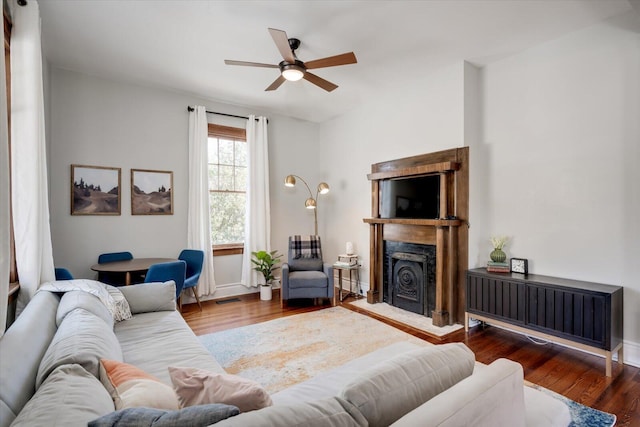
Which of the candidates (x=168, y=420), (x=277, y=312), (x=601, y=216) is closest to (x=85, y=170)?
(x=277, y=312)

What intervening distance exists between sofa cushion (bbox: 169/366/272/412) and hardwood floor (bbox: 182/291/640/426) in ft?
8.07

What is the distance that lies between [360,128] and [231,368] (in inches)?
157

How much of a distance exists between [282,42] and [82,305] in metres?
2.40

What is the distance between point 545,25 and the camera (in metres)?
2.93

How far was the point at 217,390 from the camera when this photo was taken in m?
1.03

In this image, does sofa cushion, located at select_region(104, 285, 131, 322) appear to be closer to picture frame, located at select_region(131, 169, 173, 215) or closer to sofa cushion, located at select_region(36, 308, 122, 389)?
sofa cushion, located at select_region(36, 308, 122, 389)

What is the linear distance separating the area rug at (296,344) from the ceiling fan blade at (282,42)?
8.91 ft

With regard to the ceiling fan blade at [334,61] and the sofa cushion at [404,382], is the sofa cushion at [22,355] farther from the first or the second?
the ceiling fan blade at [334,61]

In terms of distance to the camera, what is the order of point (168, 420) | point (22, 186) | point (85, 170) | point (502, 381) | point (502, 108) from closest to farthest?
point (168, 420) < point (502, 381) < point (22, 186) < point (502, 108) < point (85, 170)

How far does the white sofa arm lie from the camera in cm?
85

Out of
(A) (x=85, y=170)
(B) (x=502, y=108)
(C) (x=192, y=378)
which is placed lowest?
(C) (x=192, y=378)

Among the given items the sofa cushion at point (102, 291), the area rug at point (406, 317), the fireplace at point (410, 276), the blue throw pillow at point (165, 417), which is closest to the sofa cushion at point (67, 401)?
the blue throw pillow at point (165, 417)

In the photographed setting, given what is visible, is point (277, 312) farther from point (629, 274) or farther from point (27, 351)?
point (629, 274)

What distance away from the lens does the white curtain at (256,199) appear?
507 cm
